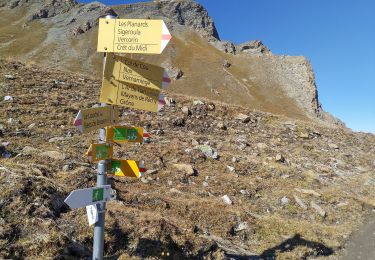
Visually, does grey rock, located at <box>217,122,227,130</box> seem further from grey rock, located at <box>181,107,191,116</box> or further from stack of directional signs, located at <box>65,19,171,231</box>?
stack of directional signs, located at <box>65,19,171,231</box>

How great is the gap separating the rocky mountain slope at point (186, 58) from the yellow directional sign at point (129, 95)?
70362mm

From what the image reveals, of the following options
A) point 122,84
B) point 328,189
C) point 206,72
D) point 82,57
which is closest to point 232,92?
point 206,72

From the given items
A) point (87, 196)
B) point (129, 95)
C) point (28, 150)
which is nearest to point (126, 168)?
point (87, 196)

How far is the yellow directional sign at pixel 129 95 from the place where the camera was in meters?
6.54

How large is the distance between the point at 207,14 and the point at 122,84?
146 m

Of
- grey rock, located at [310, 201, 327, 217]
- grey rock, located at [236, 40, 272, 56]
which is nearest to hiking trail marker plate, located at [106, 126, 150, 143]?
grey rock, located at [310, 201, 327, 217]

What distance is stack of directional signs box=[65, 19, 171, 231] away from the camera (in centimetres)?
646

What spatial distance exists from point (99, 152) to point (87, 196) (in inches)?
29.6

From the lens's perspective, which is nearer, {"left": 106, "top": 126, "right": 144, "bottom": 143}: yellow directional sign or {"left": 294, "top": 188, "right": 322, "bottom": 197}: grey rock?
{"left": 106, "top": 126, "right": 144, "bottom": 143}: yellow directional sign

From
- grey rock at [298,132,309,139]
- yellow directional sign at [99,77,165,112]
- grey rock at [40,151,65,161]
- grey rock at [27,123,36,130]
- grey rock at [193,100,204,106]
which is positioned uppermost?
grey rock at [193,100,204,106]

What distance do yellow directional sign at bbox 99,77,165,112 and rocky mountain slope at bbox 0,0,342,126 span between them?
7036 cm

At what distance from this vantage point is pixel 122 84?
6.65 m

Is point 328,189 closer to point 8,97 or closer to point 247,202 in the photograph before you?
point 247,202

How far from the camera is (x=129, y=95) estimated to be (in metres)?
6.73
